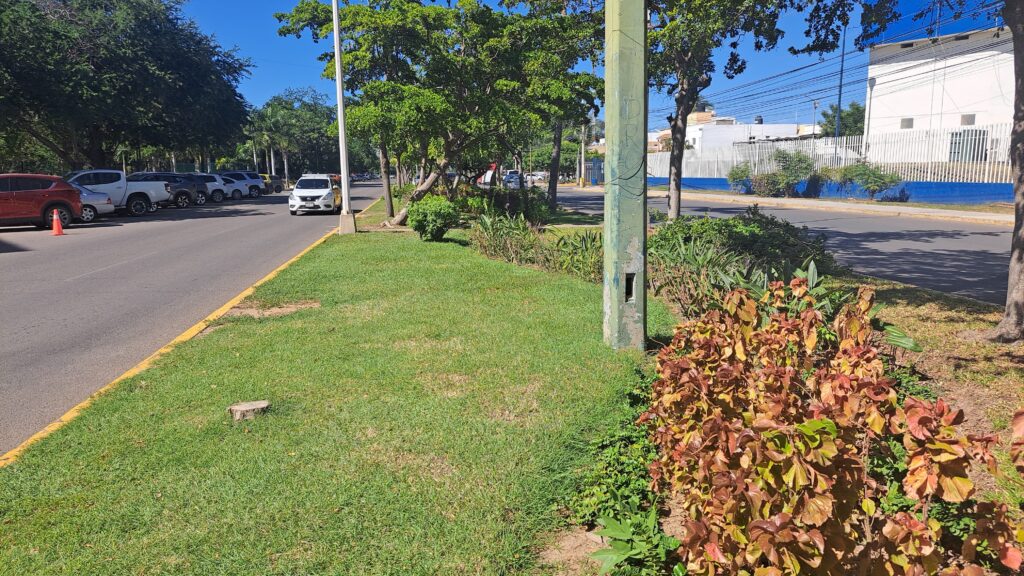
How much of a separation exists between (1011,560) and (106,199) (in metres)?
26.0

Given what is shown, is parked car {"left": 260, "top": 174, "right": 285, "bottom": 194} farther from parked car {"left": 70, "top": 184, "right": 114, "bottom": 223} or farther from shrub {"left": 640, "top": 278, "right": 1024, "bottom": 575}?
shrub {"left": 640, "top": 278, "right": 1024, "bottom": 575}

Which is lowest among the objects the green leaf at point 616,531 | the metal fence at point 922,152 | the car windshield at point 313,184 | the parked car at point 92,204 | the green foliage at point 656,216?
the green leaf at point 616,531

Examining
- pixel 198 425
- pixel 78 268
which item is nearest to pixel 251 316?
pixel 198 425

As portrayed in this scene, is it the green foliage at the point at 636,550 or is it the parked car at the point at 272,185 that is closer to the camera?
the green foliage at the point at 636,550

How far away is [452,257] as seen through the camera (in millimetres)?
11766

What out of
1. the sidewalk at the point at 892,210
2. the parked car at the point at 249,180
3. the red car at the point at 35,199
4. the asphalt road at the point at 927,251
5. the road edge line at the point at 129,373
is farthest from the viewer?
the parked car at the point at 249,180

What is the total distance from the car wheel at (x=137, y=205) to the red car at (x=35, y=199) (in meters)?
5.08

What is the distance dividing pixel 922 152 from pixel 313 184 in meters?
25.0

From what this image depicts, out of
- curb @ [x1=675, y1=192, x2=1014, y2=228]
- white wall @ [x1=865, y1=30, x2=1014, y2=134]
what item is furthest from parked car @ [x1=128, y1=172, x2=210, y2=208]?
white wall @ [x1=865, y1=30, x2=1014, y2=134]

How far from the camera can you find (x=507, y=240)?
37.1 ft

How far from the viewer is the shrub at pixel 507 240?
35.9ft

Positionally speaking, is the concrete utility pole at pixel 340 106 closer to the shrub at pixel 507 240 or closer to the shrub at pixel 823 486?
the shrub at pixel 507 240

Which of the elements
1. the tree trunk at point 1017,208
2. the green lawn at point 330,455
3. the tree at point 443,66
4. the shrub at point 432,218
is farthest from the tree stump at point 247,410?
the tree at point 443,66

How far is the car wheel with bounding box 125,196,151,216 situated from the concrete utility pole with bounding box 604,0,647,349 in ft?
81.4
